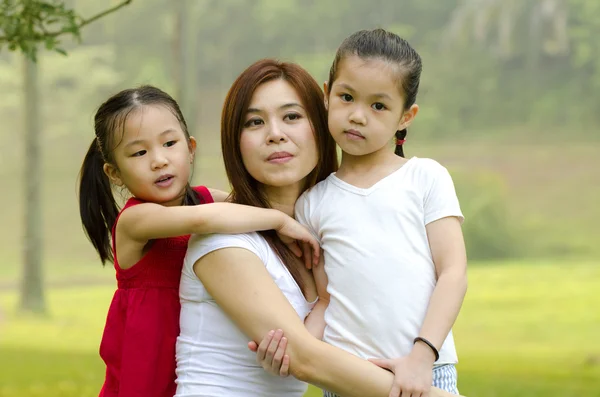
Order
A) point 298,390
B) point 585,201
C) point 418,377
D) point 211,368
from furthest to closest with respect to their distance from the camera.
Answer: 1. point 585,201
2. point 298,390
3. point 211,368
4. point 418,377

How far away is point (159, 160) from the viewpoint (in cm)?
209

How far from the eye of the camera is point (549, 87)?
11.3 meters

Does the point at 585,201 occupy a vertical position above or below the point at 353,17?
below

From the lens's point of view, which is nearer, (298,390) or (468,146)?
(298,390)

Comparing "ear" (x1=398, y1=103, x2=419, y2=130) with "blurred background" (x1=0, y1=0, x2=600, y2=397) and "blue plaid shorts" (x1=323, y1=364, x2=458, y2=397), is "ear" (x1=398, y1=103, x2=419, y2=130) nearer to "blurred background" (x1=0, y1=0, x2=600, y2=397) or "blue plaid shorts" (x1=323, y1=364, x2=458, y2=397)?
"blue plaid shorts" (x1=323, y1=364, x2=458, y2=397)

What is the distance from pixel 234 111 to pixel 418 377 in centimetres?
76

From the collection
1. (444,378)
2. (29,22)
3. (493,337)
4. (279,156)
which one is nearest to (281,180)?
(279,156)

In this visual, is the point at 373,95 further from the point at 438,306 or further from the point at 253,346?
the point at 253,346

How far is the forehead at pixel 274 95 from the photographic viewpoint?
2.15 meters

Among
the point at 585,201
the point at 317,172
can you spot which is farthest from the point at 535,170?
the point at 317,172

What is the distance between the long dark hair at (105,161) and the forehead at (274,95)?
0.21m

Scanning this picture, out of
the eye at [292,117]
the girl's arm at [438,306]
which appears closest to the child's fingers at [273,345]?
the girl's arm at [438,306]

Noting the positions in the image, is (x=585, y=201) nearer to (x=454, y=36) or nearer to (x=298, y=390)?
(x=454, y=36)

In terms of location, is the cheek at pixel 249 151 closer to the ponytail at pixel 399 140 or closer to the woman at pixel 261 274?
the woman at pixel 261 274
